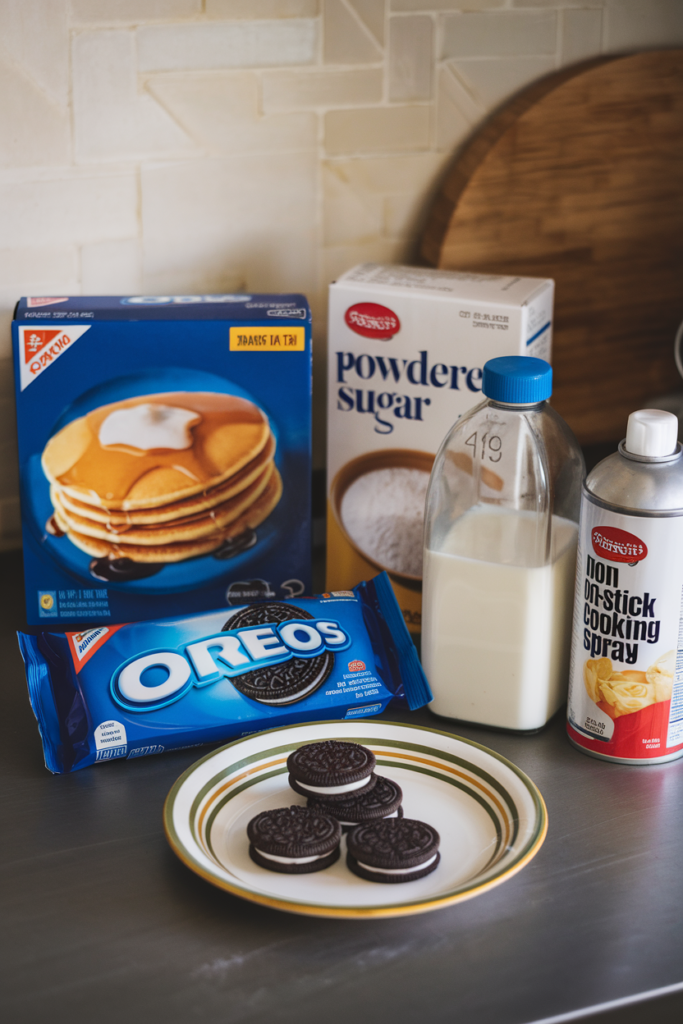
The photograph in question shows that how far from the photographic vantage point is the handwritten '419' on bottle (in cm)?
74

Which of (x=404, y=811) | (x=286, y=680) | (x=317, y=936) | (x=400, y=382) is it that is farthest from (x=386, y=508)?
(x=317, y=936)

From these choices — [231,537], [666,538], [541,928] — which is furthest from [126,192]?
[541,928]

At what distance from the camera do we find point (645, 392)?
124cm

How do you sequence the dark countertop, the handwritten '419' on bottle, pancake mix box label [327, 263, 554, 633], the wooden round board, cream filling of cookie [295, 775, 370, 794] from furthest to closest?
the wooden round board → pancake mix box label [327, 263, 554, 633] → the handwritten '419' on bottle → cream filling of cookie [295, 775, 370, 794] → the dark countertop

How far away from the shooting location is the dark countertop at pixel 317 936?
521mm

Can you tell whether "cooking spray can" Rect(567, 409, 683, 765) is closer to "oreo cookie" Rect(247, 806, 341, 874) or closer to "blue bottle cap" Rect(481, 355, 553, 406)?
"blue bottle cap" Rect(481, 355, 553, 406)

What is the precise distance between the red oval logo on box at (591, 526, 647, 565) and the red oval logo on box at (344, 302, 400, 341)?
27 cm

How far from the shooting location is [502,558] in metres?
0.75

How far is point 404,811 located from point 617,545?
23cm

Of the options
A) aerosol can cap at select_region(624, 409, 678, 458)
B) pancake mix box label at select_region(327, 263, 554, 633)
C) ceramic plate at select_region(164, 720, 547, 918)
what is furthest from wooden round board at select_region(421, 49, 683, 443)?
ceramic plate at select_region(164, 720, 547, 918)

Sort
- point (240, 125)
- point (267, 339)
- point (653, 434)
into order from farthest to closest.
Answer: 1. point (240, 125)
2. point (267, 339)
3. point (653, 434)

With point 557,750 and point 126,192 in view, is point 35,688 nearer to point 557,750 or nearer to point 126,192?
point 557,750

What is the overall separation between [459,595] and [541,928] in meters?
0.25

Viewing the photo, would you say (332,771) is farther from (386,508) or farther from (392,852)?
(386,508)
